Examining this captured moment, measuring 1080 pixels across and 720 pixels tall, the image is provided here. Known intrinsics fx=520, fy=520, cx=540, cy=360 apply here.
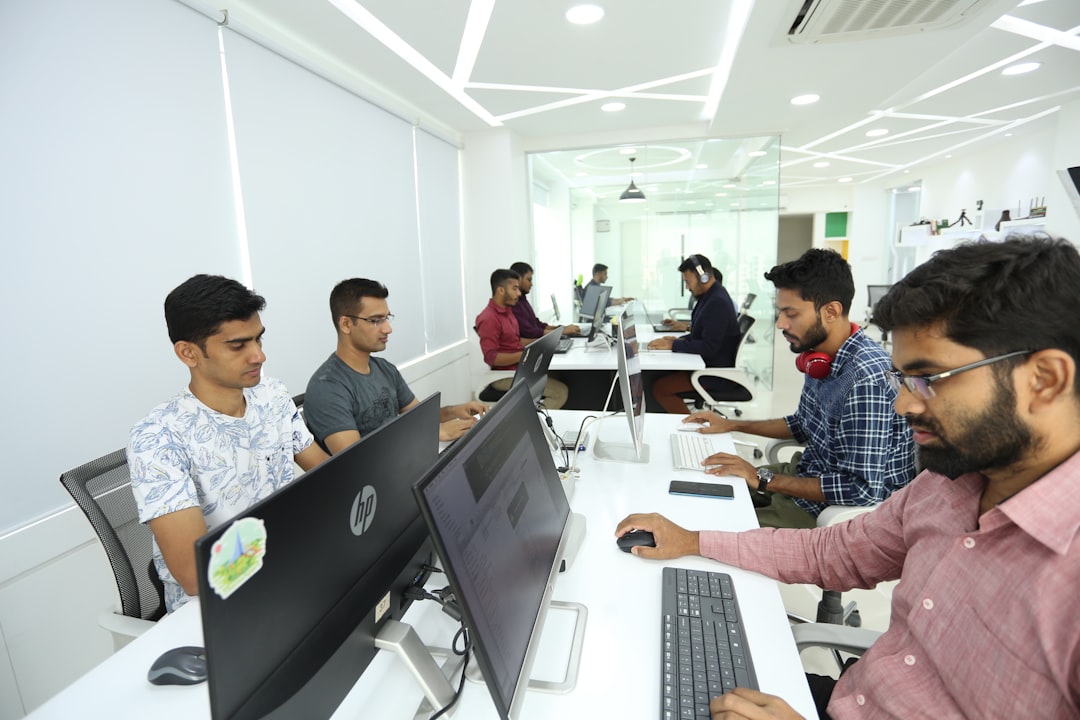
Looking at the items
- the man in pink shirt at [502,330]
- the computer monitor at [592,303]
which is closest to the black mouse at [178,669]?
the man in pink shirt at [502,330]

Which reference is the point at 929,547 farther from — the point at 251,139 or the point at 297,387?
the point at 251,139

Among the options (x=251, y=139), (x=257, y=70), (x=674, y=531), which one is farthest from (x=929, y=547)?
(x=257, y=70)

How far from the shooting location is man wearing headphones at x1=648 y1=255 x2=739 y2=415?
420 centimetres

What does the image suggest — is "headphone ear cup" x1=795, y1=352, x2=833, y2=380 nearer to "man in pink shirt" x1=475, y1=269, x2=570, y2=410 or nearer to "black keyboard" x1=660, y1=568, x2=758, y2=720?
"black keyboard" x1=660, y1=568, x2=758, y2=720

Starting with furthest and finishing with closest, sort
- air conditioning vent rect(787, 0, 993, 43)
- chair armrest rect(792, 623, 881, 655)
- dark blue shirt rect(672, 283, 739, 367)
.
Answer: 1. dark blue shirt rect(672, 283, 739, 367)
2. air conditioning vent rect(787, 0, 993, 43)
3. chair armrest rect(792, 623, 881, 655)

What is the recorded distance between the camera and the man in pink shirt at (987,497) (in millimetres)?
758

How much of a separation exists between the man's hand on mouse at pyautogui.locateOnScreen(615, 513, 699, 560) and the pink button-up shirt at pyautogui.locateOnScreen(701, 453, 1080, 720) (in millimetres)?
391

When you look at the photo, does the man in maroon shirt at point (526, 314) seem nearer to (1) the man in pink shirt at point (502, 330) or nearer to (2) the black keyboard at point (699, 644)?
(1) the man in pink shirt at point (502, 330)

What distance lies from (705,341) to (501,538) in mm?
3718

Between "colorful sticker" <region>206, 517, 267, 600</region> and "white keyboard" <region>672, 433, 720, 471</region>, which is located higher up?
"colorful sticker" <region>206, 517, 267, 600</region>

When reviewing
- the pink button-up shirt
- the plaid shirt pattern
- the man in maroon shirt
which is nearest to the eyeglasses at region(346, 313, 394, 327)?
the plaid shirt pattern

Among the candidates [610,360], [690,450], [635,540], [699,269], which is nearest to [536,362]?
[690,450]

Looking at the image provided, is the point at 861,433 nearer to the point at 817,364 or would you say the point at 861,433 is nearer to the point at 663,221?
the point at 817,364

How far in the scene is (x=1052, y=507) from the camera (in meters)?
0.76
